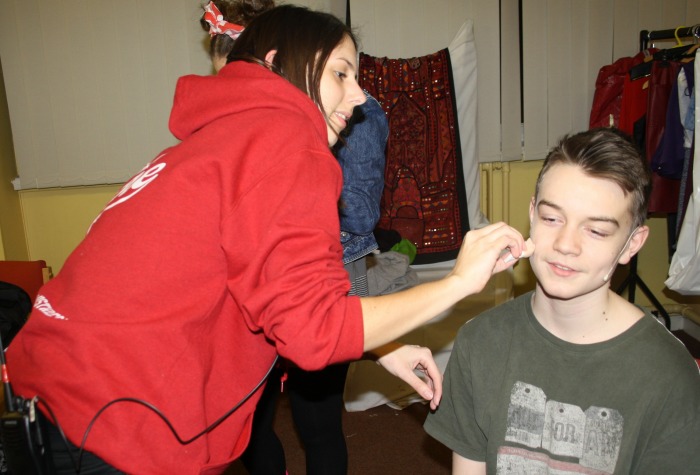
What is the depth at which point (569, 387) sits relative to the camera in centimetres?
118

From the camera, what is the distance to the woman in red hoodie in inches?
31.3

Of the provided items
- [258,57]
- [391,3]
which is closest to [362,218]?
[258,57]

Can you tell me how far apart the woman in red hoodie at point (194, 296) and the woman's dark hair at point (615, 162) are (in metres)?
0.57

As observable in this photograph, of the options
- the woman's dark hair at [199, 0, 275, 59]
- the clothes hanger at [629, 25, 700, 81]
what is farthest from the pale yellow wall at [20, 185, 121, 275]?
the clothes hanger at [629, 25, 700, 81]

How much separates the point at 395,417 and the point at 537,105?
75.6 inches

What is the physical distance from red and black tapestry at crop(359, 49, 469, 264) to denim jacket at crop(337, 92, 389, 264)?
1.38 metres

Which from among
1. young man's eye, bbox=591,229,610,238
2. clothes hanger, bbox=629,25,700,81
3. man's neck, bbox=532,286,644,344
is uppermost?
clothes hanger, bbox=629,25,700,81

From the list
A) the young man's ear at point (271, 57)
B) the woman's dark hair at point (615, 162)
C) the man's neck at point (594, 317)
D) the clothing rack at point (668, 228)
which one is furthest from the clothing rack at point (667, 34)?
the young man's ear at point (271, 57)

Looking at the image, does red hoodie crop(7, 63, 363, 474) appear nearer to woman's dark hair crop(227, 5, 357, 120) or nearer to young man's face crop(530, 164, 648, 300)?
woman's dark hair crop(227, 5, 357, 120)

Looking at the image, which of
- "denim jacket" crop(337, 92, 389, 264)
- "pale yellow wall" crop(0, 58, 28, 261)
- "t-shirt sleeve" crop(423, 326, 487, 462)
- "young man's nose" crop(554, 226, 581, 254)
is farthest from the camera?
"pale yellow wall" crop(0, 58, 28, 261)

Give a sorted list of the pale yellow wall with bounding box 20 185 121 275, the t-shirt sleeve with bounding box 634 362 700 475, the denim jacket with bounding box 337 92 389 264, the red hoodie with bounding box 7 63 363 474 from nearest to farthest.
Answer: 1. the red hoodie with bounding box 7 63 363 474
2. the t-shirt sleeve with bounding box 634 362 700 475
3. the denim jacket with bounding box 337 92 389 264
4. the pale yellow wall with bounding box 20 185 121 275

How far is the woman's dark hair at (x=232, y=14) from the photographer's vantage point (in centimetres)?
157

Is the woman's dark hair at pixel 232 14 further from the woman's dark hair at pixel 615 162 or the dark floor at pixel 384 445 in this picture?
the dark floor at pixel 384 445

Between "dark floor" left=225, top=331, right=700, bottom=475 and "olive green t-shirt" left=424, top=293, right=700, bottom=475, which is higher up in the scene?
"olive green t-shirt" left=424, top=293, right=700, bottom=475
